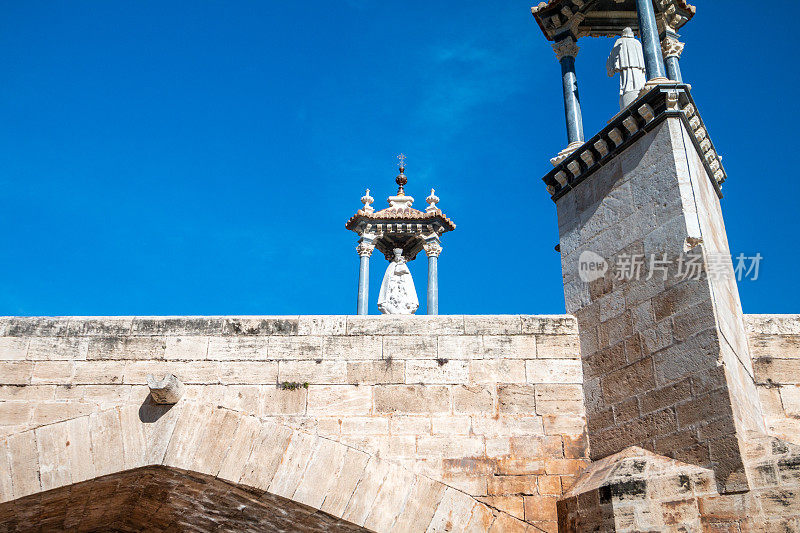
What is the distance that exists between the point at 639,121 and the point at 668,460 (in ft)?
9.51

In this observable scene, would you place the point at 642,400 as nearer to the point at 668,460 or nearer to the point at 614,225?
the point at 668,460

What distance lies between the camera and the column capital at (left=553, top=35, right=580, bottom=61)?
827 cm

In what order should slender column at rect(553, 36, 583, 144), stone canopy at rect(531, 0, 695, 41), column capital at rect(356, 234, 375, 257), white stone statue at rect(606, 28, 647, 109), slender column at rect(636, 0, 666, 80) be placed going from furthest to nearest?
column capital at rect(356, 234, 375, 257)
stone canopy at rect(531, 0, 695, 41)
slender column at rect(553, 36, 583, 144)
white stone statue at rect(606, 28, 647, 109)
slender column at rect(636, 0, 666, 80)

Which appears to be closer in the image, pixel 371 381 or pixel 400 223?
pixel 371 381

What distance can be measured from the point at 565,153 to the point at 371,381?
317 cm

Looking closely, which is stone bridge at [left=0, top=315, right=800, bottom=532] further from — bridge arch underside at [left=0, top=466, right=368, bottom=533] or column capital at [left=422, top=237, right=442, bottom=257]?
column capital at [left=422, top=237, right=442, bottom=257]

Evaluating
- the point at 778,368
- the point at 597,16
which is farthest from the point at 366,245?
the point at 778,368

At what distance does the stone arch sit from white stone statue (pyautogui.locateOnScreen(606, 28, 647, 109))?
14.3 feet

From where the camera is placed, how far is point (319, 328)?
588cm

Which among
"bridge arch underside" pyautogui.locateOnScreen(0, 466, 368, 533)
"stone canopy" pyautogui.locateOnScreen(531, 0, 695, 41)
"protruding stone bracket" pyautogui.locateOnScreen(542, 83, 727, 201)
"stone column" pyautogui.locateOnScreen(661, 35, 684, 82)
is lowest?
"bridge arch underside" pyautogui.locateOnScreen(0, 466, 368, 533)

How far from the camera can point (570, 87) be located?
8.07 meters

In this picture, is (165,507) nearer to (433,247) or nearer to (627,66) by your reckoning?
(627,66)

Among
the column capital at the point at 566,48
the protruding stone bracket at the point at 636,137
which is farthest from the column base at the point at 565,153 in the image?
the column capital at the point at 566,48

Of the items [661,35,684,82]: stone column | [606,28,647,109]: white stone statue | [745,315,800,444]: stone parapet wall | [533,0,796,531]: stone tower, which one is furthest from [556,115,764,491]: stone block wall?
[661,35,684,82]: stone column
